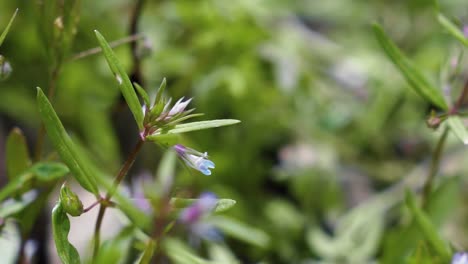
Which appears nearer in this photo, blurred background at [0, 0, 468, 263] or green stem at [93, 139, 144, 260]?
green stem at [93, 139, 144, 260]

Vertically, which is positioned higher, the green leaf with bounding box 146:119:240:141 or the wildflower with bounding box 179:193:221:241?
the wildflower with bounding box 179:193:221:241

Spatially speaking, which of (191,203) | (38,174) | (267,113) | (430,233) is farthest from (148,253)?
(267,113)

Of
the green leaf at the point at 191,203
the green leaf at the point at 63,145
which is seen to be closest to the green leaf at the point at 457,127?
the green leaf at the point at 191,203

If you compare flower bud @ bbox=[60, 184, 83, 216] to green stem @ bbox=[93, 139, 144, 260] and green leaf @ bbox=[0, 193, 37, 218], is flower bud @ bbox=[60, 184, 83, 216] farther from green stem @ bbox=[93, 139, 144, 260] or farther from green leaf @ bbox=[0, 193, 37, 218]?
green leaf @ bbox=[0, 193, 37, 218]

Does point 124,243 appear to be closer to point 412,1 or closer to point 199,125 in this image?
point 199,125

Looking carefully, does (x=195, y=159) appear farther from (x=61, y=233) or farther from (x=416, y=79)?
(x=416, y=79)

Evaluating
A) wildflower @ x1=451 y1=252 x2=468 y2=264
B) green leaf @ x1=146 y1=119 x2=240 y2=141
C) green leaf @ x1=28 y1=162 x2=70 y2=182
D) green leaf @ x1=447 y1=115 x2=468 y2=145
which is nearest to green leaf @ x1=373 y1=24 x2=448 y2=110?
green leaf @ x1=447 y1=115 x2=468 y2=145
